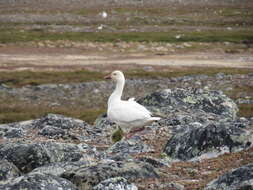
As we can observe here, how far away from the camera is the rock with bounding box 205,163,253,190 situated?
934 cm

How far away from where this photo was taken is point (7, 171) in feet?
37.8

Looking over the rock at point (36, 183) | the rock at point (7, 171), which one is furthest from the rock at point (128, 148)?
the rock at point (36, 183)

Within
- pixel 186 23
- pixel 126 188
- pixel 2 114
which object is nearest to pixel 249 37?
pixel 186 23

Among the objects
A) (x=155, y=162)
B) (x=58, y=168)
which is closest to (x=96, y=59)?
(x=155, y=162)

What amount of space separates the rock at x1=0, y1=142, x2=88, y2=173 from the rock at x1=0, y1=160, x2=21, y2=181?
93 cm

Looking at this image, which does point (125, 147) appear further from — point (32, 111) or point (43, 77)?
point (43, 77)

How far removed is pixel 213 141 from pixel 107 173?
3304mm

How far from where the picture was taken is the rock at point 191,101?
21094 millimetres

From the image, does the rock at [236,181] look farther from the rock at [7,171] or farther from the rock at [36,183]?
the rock at [7,171]

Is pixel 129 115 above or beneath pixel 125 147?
above

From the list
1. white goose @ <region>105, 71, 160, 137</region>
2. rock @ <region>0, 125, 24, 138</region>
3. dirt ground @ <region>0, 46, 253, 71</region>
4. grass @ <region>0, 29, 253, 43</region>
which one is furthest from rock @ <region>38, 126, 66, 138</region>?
grass @ <region>0, 29, 253, 43</region>

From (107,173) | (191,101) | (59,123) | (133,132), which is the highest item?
(107,173)

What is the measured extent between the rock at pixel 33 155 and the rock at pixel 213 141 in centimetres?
212

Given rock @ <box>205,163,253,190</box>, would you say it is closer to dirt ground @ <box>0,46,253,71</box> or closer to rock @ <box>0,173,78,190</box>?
rock @ <box>0,173,78,190</box>
